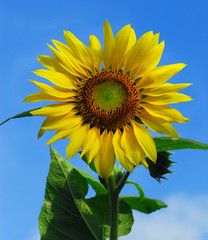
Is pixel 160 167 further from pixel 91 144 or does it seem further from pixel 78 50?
pixel 78 50

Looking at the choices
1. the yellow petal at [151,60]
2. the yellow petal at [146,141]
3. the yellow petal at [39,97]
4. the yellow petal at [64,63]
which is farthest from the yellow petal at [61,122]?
the yellow petal at [151,60]

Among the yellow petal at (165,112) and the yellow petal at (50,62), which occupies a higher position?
the yellow petal at (50,62)

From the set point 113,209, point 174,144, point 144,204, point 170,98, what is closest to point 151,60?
point 170,98

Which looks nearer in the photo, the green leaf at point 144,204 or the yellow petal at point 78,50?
the yellow petal at point 78,50

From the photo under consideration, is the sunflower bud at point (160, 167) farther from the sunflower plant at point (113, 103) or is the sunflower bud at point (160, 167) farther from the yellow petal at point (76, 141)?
the yellow petal at point (76, 141)

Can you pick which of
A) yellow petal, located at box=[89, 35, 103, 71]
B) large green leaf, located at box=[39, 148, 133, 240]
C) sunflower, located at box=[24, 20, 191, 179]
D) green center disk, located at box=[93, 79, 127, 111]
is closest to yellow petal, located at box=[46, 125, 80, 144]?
sunflower, located at box=[24, 20, 191, 179]

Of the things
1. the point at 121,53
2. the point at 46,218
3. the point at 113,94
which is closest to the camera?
the point at 121,53

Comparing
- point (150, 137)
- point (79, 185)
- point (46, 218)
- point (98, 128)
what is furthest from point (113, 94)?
point (46, 218)

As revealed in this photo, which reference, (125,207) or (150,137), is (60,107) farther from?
(125,207)
